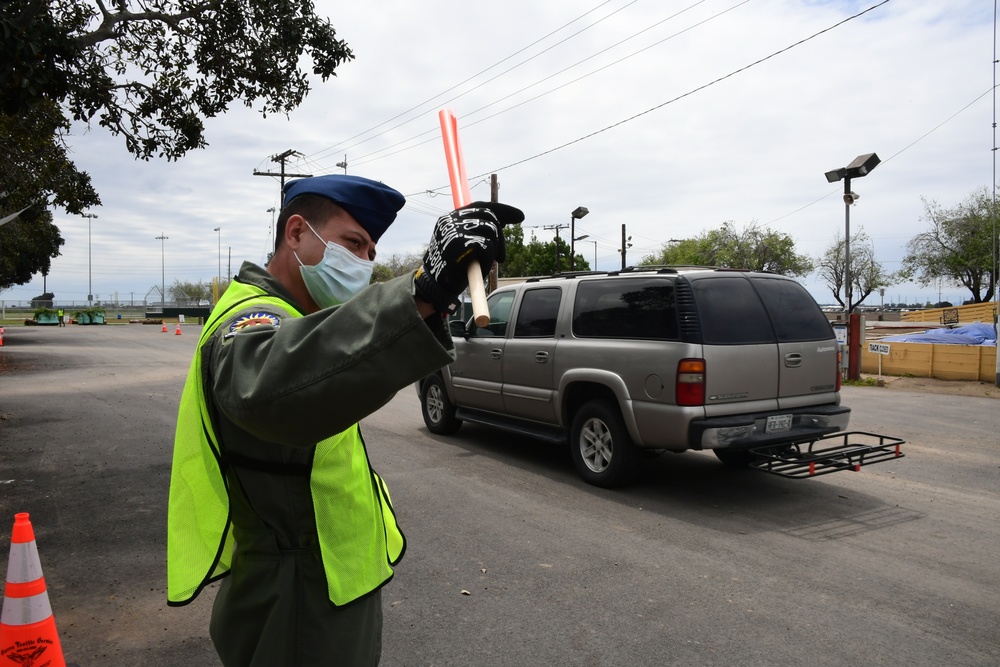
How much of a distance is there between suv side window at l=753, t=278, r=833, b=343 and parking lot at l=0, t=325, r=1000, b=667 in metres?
1.47

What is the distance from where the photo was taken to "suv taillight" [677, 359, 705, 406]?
19.6ft

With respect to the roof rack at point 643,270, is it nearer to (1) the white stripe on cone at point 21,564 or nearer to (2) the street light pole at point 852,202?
(1) the white stripe on cone at point 21,564

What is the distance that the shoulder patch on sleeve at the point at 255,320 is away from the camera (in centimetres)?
138

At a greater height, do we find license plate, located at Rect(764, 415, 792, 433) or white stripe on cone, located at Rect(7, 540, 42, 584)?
license plate, located at Rect(764, 415, 792, 433)

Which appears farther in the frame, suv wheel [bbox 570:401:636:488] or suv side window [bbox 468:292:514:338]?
suv side window [bbox 468:292:514:338]

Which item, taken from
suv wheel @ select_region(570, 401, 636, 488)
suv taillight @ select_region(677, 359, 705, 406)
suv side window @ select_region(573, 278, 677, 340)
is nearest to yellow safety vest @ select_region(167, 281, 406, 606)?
suv taillight @ select_region(677, 359, 705, 406)

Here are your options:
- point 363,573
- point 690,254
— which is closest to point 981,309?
point 363,573

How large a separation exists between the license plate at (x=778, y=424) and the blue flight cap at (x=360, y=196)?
5159 mm

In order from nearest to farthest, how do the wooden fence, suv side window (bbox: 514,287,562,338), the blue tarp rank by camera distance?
1. suv side window (bbox: 514,287,562,338)
2. the wooden fence
3. the blue tarp

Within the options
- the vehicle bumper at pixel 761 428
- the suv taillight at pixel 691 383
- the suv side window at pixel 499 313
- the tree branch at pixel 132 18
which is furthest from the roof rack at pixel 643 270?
the tree branch at pixel 132 18

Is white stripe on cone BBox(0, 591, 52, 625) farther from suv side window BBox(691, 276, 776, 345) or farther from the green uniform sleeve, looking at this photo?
suv side window BBox(691, 276, 776, 345)

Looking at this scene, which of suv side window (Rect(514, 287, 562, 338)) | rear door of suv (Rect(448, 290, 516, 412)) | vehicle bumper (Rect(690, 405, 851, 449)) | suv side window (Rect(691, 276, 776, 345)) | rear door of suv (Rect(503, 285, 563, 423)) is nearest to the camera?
vehicle bumper (Rect(690, 405, 851, 449))

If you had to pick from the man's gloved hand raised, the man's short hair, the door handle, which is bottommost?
the door handle

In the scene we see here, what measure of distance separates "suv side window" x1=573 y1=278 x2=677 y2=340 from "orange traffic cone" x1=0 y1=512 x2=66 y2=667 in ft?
15.8
